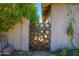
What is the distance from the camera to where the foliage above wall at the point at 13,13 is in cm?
1028

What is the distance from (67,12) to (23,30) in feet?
6.87

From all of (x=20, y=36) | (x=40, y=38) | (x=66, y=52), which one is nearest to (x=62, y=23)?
(x=40, y=38)

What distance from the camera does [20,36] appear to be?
1187cm

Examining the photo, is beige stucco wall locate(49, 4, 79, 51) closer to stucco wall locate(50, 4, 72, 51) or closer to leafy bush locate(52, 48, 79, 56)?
stucco wall locate(50, 4, 72, 51)

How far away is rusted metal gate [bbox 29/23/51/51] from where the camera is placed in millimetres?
12016

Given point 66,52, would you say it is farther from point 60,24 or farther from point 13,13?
point 13,13

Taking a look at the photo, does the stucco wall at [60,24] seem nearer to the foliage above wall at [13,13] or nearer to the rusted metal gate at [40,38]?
the rusted metal gate at [40,38]

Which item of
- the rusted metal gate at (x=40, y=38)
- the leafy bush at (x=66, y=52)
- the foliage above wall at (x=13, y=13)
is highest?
the foliage above wall at (x=13, y=13)

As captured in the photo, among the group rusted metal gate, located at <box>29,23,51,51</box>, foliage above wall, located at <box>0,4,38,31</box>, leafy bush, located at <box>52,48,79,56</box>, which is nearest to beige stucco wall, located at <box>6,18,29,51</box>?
rusted metal gate, located at <box>29,23,51,51</box>

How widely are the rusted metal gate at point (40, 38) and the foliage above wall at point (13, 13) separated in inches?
27.8

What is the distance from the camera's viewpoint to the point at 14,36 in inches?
467

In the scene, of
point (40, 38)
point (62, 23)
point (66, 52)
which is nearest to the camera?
point (66, 52)

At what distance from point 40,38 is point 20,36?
955mm

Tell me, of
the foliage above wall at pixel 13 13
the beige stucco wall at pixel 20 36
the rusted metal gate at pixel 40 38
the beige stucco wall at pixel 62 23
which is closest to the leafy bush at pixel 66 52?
the beige stucco wall at pixel 62 23
